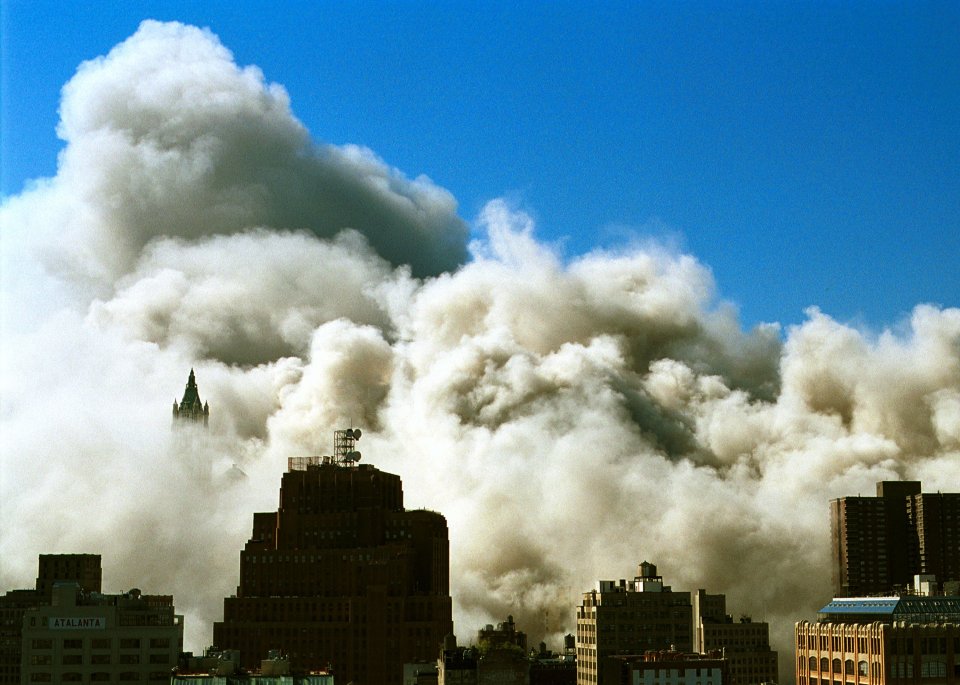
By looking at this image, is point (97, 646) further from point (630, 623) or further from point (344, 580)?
point (344, 580)

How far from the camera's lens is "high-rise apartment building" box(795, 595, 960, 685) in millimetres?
88562

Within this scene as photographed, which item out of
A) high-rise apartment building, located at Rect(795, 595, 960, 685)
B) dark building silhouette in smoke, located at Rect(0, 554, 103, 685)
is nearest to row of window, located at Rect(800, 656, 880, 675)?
high-rise apartment building, located at Rect(795, 595, 960, 685)

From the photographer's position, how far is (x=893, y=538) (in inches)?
7229

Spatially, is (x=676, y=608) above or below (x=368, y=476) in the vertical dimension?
below

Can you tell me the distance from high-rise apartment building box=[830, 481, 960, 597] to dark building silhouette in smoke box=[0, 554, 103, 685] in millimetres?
79600

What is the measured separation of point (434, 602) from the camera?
152m

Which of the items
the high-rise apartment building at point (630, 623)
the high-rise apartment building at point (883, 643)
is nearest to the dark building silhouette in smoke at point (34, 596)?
the high-rise apartment building at point (630, 623)

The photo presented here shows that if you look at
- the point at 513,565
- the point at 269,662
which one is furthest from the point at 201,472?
the point at 269,662

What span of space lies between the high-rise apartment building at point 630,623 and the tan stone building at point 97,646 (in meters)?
46.2

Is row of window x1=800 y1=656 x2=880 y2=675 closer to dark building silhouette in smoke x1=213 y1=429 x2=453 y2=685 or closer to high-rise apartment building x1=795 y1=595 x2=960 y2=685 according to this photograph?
high-rise apartment building x1=795 y1=595 x2=960 y2=685

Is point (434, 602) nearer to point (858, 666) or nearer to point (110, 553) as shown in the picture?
point (110, 553)

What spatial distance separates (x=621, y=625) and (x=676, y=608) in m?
6.23

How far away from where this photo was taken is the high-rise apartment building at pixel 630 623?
449 ft

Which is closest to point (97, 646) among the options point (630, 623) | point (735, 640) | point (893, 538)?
point (630, 623)
